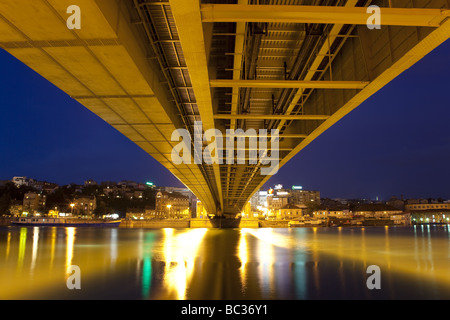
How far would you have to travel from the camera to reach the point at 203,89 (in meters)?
10.8

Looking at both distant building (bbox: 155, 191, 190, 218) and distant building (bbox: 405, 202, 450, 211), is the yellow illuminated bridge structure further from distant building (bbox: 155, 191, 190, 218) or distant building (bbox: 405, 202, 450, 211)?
distant building (bbox: 405, 202, 450, 211)

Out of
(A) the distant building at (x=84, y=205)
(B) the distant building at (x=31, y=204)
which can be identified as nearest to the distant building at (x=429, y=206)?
(A) the distant building at (x=84, y=205)

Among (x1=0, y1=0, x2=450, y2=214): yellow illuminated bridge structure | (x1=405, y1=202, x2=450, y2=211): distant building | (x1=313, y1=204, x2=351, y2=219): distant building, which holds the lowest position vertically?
(x1=313, y1=204, x2=351, y2=219): distant building

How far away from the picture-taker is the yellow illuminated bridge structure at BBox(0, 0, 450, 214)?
6.81 metres

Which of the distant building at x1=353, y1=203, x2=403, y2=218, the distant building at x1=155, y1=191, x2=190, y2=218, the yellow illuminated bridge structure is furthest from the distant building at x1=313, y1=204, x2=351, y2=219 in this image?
the yellow illuminated bridge structure

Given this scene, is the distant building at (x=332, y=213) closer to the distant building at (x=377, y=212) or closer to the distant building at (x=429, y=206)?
the distant building at (x=377, y=212)

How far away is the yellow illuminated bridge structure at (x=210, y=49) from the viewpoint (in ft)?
22.3

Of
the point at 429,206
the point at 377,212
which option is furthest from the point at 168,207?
the point at 429,206

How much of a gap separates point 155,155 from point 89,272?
11138 mm

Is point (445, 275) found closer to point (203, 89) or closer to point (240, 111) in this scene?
point (240, 111)

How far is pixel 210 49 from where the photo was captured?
430 inches

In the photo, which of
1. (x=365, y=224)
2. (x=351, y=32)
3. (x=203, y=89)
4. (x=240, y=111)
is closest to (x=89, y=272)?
(x=203, y=89)
